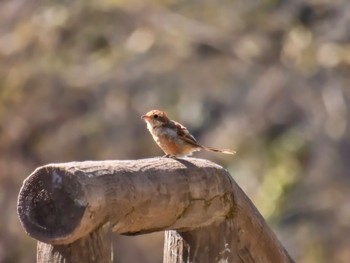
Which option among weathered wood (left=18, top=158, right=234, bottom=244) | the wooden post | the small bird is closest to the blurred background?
the small bird

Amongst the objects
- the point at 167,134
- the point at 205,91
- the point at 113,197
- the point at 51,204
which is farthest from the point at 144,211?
the point at 205,91

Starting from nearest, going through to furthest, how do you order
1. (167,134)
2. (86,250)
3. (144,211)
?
(86,250), (144,211), (167,134)

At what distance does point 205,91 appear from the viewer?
55.2ft

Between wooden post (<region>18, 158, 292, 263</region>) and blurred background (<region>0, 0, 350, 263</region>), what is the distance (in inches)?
458

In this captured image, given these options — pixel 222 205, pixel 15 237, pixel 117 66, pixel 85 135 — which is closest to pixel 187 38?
pixel 117 66

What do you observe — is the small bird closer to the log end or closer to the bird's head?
the bird's head

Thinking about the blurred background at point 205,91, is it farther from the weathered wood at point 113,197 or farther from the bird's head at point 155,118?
the weathered wood at point 113,197

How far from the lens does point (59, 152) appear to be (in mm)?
15438

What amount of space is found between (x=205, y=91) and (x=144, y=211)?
14.2 metres

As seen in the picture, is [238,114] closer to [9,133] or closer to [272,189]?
[272,189]

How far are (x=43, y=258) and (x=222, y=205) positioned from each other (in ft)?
2.14

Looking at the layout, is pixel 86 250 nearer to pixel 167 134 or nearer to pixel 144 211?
pixel 144 211

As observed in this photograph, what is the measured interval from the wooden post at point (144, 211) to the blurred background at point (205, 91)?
38.1 ft

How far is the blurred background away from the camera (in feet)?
50.8
